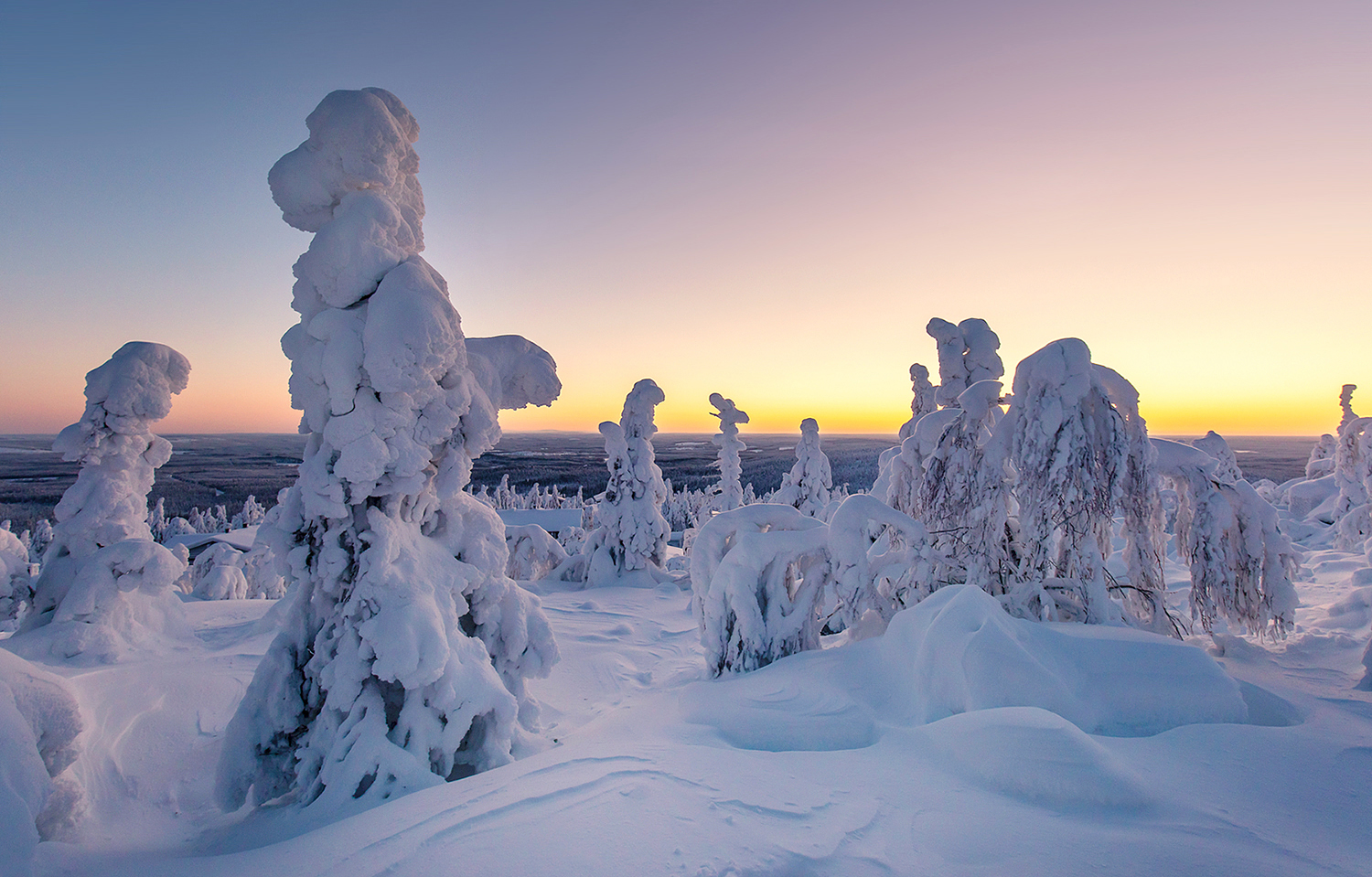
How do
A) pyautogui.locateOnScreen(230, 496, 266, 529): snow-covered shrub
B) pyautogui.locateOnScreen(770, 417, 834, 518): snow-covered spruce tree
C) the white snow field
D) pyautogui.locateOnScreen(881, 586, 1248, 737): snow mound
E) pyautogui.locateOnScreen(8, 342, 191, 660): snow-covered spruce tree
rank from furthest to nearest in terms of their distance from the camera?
pyautogui.locateOnScreen(230, 496, 266, 529): snow-covered shrub → pyautogui.locateOnScreen(770, 417, 834, 518): snow-covered spruce tree → pyautogui.locateOnScreen(8, 342, 191, 660): snow-covered spruce tree → pyautogui.locateOnScreen(881, 586, 1248, 737): snow mound → the white snow field

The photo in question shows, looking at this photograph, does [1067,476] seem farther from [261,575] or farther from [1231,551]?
[261,575]

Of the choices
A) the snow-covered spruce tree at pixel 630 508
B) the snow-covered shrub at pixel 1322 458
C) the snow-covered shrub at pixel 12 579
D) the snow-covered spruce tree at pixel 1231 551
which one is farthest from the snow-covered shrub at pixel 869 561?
the snow-covered shrub at pixel 1322 458

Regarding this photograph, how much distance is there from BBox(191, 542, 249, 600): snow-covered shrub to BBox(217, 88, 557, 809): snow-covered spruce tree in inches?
766

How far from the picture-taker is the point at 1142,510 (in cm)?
689

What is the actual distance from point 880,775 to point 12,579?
12.8 meters

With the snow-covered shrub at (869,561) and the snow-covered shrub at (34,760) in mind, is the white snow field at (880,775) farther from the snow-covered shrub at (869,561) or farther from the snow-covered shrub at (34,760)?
the snow-covered shrub at (869,561)

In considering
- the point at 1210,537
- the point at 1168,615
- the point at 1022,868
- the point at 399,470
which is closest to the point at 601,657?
the point at 399,470

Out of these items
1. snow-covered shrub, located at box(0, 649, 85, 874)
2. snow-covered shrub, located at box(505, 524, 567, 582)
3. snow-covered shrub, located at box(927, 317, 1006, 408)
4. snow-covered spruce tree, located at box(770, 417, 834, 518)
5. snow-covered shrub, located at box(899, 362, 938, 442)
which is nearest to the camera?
snow-covered shrub, located at box(0, 649, 85, 874)

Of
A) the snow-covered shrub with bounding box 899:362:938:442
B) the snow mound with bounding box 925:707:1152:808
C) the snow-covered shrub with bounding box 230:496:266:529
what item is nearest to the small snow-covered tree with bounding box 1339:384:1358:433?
the snow-covered shrub with bounding box 899:362:938:442

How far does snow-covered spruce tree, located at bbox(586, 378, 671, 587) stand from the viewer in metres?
18.9

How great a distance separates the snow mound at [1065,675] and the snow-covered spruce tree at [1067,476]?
1882 millimetres

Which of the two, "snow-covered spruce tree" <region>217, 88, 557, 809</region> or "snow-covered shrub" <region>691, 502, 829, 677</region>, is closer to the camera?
"snow-covered spruce tree" <region>217, 88, 557, 809</region>

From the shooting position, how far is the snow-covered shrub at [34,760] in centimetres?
291

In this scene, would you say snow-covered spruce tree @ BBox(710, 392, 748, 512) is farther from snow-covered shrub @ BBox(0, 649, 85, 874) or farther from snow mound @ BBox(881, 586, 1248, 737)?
snow-covered shrub @ BBox(0, 649, 85, 874)
